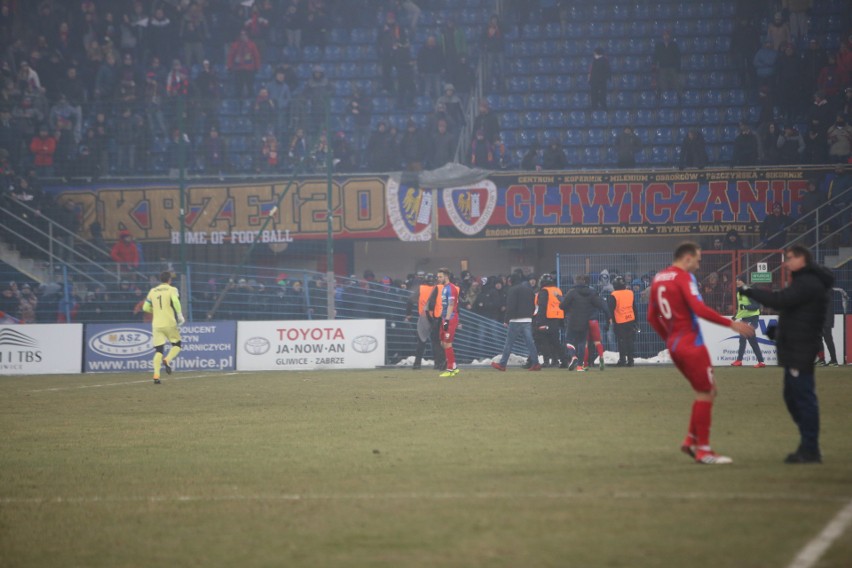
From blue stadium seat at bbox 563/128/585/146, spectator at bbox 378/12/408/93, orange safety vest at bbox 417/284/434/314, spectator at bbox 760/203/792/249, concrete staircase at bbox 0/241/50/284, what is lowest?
orange safety vest at bbox 417/284/434/314

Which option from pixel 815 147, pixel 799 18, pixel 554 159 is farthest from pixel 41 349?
pixel 799 18

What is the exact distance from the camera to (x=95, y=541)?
7340mm

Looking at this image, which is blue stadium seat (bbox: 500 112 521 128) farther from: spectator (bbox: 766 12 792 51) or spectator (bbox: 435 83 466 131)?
spectator (bbox: 766 12 792 51)

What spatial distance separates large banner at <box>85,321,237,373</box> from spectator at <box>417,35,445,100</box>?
39.9ft

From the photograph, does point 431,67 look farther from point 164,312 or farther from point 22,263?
point 164,312

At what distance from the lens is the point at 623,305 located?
2658 centimetres

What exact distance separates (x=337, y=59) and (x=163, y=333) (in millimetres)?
16440

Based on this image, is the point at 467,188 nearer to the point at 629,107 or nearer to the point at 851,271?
the point at 629,107

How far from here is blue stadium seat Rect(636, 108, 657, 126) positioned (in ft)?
113

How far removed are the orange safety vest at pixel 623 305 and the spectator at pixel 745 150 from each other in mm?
7320

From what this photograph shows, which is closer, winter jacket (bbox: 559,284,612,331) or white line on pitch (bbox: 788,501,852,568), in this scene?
white line on pitch (bbox: 788,501,852,568)

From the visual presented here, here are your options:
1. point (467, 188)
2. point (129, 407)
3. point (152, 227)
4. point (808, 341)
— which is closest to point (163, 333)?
point (129, 407)

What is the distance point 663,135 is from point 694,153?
2560 millimetres

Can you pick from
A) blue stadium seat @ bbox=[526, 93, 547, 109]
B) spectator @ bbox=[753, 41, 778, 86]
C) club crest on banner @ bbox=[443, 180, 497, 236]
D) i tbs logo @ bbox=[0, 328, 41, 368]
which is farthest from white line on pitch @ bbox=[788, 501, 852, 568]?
blue stadium seat @ bbox=[526, 93, 547, 109]
